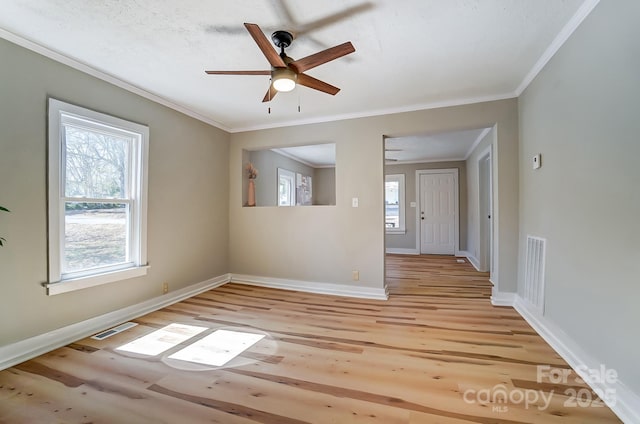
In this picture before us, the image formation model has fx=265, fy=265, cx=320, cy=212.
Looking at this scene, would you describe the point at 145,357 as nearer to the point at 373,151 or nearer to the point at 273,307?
the point at 273,307

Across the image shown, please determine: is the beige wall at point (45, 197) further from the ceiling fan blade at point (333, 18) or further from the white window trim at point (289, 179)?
the ceiling fan blade at point (333, 18)

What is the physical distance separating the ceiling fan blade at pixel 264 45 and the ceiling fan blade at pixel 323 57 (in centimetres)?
11

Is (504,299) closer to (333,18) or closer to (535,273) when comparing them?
(535,273)

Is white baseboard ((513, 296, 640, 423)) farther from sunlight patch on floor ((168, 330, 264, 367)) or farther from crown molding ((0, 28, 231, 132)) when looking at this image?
crown molding ((0, 28, 231, 132))

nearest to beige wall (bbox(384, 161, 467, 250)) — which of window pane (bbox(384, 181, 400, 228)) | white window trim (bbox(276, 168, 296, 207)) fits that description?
window pane (bbox(384, 181, 400, 228))

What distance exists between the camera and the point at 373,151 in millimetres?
3551

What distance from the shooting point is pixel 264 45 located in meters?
1.69

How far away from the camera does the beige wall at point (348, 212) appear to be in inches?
122

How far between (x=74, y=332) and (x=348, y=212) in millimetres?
3087

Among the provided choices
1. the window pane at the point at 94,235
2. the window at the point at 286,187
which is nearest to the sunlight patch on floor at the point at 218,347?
the window pane at the point at 94,235

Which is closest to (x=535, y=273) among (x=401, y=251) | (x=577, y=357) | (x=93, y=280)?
(x=577, y=357)

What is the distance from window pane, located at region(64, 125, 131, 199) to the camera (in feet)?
7.89

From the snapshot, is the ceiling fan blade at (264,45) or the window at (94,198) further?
the window at (94,198)

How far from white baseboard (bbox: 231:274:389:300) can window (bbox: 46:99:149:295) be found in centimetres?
157
